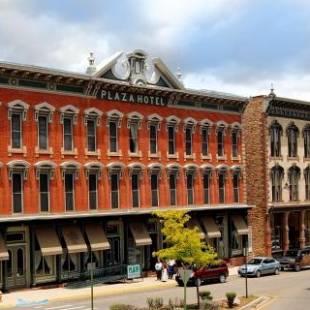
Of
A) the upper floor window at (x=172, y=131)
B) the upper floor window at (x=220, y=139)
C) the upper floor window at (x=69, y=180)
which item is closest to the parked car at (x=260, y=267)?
the upper floor window at (x=220, y=139)

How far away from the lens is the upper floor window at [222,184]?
167 feet

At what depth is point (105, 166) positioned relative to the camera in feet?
139

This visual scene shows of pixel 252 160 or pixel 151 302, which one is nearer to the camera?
pixel 151 302

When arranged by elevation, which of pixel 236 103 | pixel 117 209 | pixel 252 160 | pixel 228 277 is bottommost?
pixel 228 277

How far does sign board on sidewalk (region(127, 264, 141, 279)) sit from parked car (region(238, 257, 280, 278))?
734 cm

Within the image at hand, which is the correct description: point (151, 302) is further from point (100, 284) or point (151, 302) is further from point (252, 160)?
point (252, 160)

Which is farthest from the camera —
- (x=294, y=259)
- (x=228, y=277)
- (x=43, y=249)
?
(x=294, y=259)

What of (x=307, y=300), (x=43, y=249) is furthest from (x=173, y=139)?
(x=307, y=300)

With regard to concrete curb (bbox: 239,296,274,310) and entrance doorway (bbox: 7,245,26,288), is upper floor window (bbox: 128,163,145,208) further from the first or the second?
concrete curb (bbox: 239,296,274,310)

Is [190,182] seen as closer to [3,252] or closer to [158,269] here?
[158,269]

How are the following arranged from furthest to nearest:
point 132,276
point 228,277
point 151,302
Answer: point 228,277, point 132,276, point 151,302

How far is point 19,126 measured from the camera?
37969 mm

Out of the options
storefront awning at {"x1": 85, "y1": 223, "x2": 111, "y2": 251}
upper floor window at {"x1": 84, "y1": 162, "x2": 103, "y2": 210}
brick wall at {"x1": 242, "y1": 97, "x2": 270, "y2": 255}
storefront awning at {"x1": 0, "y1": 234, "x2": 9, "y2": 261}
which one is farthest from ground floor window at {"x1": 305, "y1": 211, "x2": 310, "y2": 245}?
storefront awning at {"x1": 0, "y1": 234, "x2": 9, "y2": 261}

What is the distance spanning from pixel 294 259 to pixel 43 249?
Result: 66.7 ft
